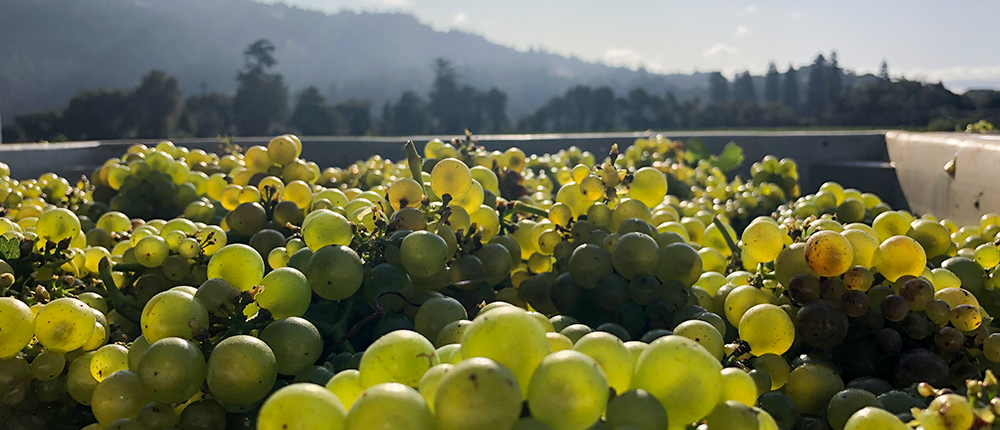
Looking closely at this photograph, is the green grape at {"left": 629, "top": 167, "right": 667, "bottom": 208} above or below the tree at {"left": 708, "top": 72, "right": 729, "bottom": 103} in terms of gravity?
below

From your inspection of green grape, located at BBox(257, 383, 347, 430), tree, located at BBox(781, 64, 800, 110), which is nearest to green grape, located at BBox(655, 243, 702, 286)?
green grape, located at BBox(257, 383, 347, 430)

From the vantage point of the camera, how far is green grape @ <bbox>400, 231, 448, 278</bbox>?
0.79m

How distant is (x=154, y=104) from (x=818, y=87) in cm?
3907

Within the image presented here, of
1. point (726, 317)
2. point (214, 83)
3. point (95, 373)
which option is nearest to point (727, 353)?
point (726, 317)

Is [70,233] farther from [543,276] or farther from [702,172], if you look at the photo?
[702,172]

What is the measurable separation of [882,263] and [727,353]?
32 cm

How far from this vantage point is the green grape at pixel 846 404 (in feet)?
2.06

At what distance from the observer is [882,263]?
0.86 meters

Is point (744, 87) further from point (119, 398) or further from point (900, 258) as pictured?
point (119, 398)

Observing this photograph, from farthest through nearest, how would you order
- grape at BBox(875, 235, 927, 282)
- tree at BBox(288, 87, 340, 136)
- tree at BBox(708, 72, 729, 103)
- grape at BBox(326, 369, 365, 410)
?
1. tree at BBox(708, 72, 729, 103)
2. tree at BBox(288, 87, 340, 136)
3. grape at BBox(875, 235, 927, 282)
4. grape at BBox(326, 369, 365, 410)

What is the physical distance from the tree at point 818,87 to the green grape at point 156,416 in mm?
35409

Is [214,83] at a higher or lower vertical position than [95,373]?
higher

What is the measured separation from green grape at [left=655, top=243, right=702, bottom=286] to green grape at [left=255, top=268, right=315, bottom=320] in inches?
20.8

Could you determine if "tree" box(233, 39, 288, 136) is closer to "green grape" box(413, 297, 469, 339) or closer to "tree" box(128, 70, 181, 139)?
"tree" box(128, 70, 181, 139)
